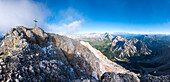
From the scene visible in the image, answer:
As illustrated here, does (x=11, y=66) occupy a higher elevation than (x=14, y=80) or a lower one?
higher

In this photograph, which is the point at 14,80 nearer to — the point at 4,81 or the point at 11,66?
the point at 4,81

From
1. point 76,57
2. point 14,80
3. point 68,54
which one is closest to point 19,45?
point 14,80

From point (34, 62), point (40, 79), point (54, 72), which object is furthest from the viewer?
point (54, 72)

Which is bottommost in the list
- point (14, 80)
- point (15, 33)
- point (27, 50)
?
point (14, 80)

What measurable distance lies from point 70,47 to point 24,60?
2064cm

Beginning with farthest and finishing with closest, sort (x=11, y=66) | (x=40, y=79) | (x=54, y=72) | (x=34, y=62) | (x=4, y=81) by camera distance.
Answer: (x=54, y=72) → (x=34, y=62) → (x=40, y=79) → (x=11, y=66) → (x=4, y=81)

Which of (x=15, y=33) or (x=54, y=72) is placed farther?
(x=15, y=33)

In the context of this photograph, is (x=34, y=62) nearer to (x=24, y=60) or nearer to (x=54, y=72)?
(x=24, y=60)

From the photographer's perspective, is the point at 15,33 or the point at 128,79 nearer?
the point at 128,79

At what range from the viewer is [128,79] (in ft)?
54.4

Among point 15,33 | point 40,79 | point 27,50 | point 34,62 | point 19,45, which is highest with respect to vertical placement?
point 15,33

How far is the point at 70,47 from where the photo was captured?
120ft

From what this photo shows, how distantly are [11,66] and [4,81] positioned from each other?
9.03 ft

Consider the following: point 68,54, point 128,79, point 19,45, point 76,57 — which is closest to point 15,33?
point 19,45
